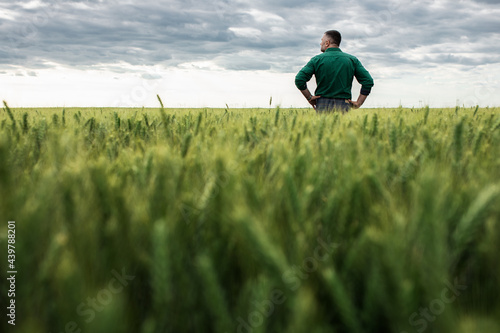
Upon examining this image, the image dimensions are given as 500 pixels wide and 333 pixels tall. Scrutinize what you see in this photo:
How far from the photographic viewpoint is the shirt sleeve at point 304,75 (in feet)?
21.3

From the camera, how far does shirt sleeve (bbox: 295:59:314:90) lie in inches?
256

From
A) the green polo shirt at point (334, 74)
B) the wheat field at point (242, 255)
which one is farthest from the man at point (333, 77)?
the wheat field at point (242, 255)

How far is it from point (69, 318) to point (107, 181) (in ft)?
1.42

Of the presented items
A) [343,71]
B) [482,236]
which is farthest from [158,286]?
[343,71]

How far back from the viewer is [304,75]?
6523mm

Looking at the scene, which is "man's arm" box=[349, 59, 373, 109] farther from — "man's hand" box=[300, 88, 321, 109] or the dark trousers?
"man's hand" box=[300, 88, 321, 109]

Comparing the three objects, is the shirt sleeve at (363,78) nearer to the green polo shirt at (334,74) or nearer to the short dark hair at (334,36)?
the green polo shirt at (334,74)

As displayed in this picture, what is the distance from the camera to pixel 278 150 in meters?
1.36

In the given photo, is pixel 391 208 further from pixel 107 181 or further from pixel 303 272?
pixel 107 181

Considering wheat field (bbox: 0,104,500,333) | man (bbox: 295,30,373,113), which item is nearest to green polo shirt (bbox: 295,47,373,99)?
man (bbox: 295,30,373,113)

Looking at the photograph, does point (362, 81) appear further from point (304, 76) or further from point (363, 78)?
point (304, 76)

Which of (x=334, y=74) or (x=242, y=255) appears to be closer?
(x=242, y=255)

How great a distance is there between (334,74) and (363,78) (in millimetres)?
619

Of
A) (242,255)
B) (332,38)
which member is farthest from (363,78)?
(242,255)
